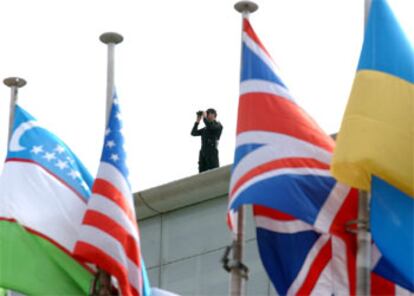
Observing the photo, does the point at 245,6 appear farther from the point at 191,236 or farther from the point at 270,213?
the point at 191,236

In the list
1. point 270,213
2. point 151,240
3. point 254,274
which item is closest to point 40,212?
point 270,213

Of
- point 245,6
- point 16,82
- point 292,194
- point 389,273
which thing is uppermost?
point 16,82

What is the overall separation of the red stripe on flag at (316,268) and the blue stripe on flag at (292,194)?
62cm

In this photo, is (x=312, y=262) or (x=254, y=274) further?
(x=254, y=274)

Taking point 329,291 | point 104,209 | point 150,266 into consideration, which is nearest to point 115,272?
point 104,209

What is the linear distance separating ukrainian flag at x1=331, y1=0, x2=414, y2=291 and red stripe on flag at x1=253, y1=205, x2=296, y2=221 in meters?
1.35

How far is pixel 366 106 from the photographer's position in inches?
864

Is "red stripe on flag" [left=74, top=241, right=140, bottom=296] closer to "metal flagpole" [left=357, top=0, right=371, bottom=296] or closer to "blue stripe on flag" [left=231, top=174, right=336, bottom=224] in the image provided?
"blue stripe on flag" [left=231, top=174, right=336, bottom=224]

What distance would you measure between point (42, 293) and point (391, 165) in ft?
14.5

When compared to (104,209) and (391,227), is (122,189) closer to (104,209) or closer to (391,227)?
(104,209)

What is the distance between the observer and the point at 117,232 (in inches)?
913

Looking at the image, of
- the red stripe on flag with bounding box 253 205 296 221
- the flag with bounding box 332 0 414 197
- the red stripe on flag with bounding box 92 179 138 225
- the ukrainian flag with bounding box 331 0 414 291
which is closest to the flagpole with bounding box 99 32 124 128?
the red stripe on flag with bounding box 92 179 138 225

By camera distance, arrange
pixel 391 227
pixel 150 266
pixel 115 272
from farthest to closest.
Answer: pixel 150 266
pixel 115 272
pixel 391 227

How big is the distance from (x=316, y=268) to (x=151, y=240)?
29.7 feet
